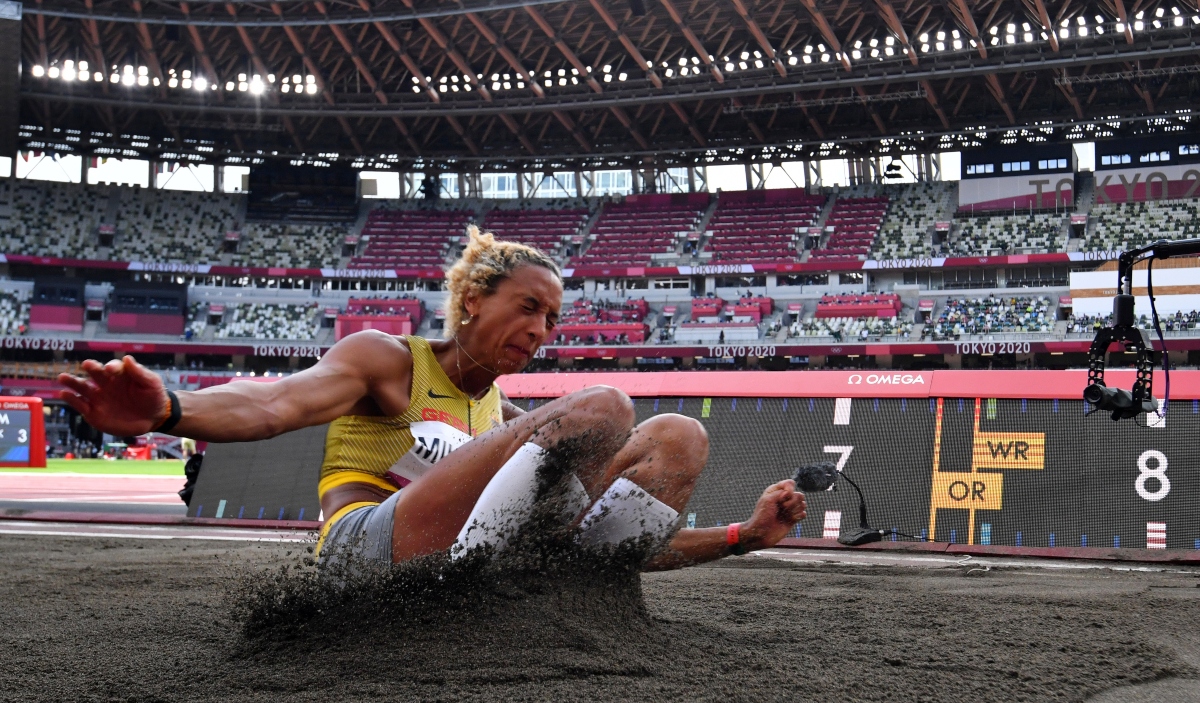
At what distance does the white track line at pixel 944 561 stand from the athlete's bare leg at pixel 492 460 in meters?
4.71

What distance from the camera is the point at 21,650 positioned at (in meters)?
3.27

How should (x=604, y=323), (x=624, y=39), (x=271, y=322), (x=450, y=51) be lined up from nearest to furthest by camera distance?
(x=624, y=39) < (x=450, y=51) < (x=604, y=323) < (x=271, y=322)

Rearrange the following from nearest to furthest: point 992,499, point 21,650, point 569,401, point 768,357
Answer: point 569,401
point 21,650
point 992,499
point 768,357

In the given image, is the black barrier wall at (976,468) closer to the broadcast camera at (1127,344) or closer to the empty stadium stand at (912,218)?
the broadcast camera at (1127,344)

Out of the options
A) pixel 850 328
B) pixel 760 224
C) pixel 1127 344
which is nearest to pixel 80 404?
pixel 1127 344

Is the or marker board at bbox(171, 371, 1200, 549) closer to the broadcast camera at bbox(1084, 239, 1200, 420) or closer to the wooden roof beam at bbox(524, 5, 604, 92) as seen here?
the broadcast camera at bbox(1084, 239, 1200, 420)

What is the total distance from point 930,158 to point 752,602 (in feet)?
153

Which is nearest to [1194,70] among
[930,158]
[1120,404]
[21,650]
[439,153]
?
[930,158]

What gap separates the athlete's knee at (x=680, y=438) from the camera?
11.4ft

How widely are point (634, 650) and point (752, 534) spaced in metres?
0.93

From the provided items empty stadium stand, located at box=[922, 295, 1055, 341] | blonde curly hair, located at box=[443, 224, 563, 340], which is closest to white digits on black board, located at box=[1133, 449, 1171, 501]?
blonde curly hair, located at box=[443, 224, 563, 340]

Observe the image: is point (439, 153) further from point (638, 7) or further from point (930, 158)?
point (930, 158)

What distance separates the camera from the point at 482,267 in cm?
338

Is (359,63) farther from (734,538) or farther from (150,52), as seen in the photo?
(734,538)
